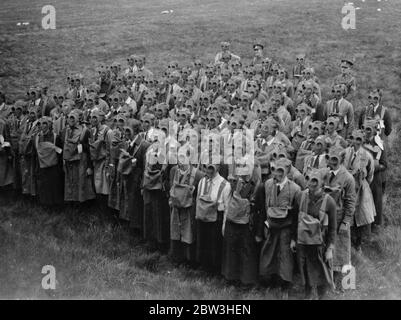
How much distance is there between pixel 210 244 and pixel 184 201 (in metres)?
0.87

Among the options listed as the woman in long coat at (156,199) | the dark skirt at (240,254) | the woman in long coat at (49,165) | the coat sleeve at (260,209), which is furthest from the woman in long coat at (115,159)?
the coat sleeve at (260,209)

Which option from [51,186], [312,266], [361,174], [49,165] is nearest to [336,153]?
[361,174]

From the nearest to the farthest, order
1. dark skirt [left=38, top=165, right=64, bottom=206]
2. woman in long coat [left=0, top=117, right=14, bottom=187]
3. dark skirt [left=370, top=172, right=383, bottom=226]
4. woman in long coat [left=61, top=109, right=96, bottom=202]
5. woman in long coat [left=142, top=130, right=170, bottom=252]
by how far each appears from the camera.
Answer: woman in long coat [left=142, top=130, right=170, bottom=252] → dark skirt [left=370, top=172, right=383, bottom=226] → woman in long coat [left=61, top=109, right=96, bottom=202] → dark skirt [left=38, top=165, right=64, bottom=206] → woman in long coat [left=0, top=117, right=14, bottom=187]

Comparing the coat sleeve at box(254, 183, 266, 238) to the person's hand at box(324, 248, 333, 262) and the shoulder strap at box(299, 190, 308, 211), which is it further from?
the person's hand at box(324, 248, 333, 262)

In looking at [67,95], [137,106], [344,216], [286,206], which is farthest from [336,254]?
[67,95]

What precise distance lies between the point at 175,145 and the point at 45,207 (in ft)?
11.7

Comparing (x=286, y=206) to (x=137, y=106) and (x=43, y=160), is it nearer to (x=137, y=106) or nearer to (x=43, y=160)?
(x=43, y=160)

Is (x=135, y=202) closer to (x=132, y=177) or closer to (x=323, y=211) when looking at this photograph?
(x=132, y=177)

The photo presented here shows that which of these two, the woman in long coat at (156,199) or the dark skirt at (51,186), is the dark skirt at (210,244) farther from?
the dark skirt at (51,186)

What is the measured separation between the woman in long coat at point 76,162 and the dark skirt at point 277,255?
4296mm

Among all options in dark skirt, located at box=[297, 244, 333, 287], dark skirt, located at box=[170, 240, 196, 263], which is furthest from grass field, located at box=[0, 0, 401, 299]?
dark skirt, located at box=[297, 244, 333, 287]

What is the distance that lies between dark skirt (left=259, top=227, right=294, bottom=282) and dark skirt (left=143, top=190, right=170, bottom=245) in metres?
2.21

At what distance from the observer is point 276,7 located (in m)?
26.3

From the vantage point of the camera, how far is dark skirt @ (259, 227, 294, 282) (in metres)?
7.64
